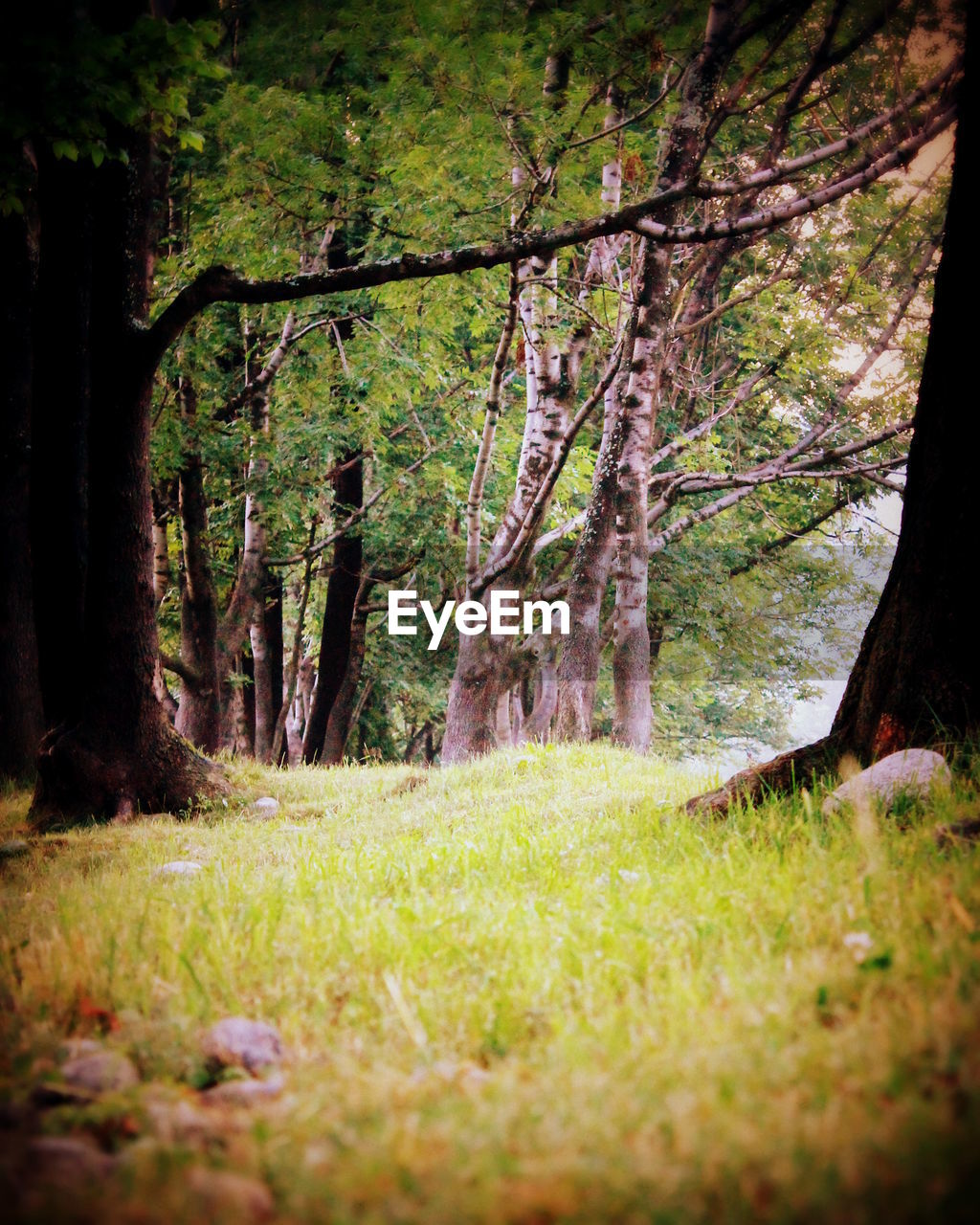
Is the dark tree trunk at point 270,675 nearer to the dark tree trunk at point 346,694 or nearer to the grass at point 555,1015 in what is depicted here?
the dark tree trunk at point 346,694

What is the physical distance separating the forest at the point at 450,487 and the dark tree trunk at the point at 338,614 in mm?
98

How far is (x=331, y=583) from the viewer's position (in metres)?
16.1

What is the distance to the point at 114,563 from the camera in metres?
6.96

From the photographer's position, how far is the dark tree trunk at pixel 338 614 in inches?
623

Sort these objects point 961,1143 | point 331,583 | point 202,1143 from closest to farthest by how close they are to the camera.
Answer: point 961,1143 → point 202,1143 → point 331,583

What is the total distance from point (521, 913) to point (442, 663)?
18.1m

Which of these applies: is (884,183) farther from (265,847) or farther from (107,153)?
(265,847)

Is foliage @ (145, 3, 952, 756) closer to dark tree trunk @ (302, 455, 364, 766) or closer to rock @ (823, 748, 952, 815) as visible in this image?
dark tree trunk @ (302, 455, 364, 766)

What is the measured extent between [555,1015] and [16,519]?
28.6 ft

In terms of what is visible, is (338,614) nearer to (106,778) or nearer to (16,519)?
(16,519)

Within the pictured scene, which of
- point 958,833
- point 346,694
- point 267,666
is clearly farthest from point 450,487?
point 958,833

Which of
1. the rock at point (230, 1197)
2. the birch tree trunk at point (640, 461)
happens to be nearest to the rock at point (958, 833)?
the rock at point (230, 1197)

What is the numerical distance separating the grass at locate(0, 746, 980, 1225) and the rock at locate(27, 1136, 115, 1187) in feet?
0.21

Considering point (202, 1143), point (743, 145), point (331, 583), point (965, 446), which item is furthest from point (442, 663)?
point (202, 1143)
